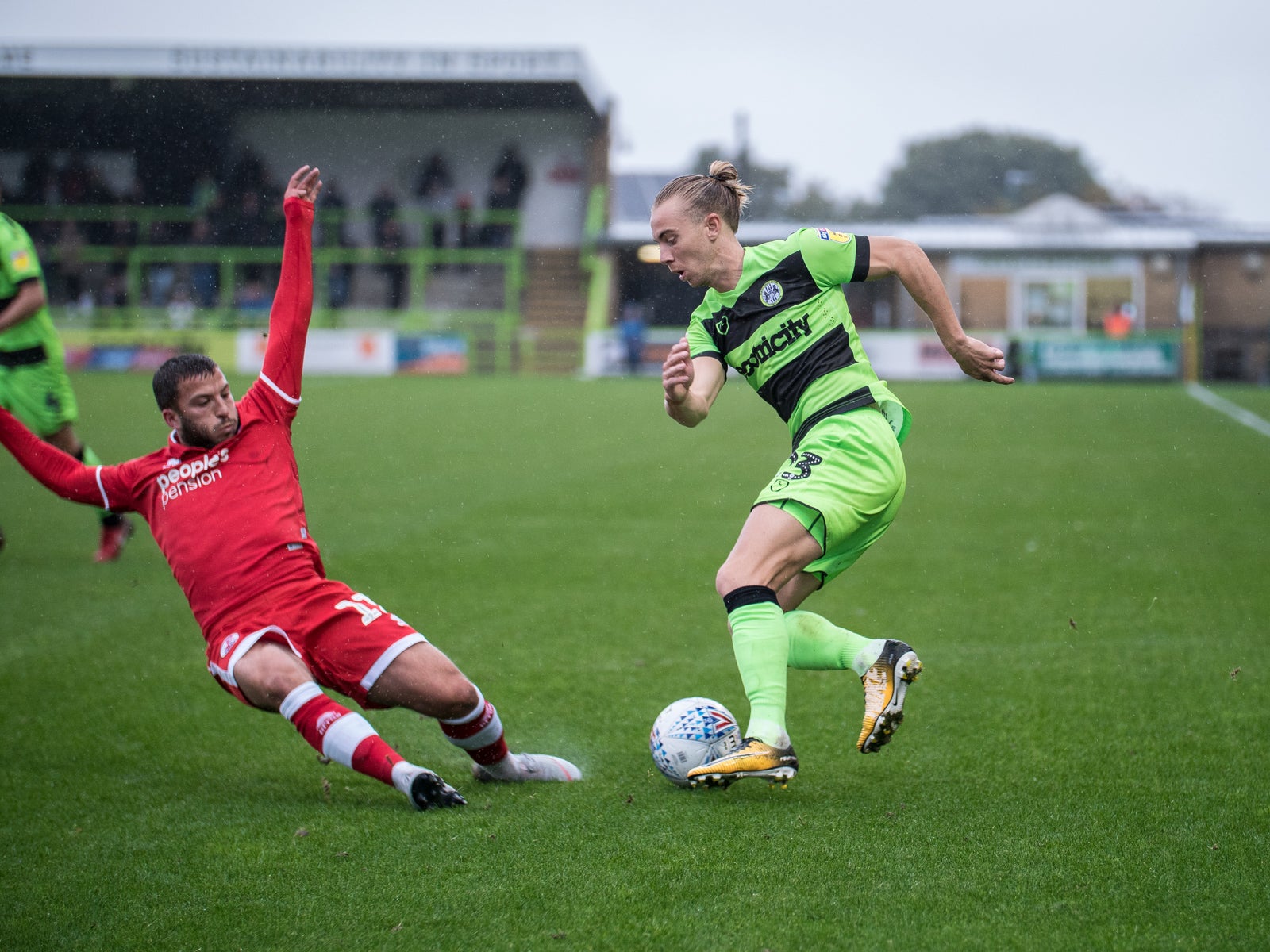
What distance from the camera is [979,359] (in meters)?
3.81

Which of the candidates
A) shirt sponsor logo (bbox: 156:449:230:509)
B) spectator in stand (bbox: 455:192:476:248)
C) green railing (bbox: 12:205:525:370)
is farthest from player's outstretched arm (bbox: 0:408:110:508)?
spectator in stand (bbox: 455:192:476:248)

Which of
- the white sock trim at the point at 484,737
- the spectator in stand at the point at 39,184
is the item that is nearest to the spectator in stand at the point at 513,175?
the spectator in stand at the point at 39,184

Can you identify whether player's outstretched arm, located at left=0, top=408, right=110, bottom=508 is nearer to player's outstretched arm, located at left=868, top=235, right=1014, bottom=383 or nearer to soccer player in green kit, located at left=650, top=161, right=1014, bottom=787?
soccer player in green kit, located at left=650, top=161, right=1014, bottom=787

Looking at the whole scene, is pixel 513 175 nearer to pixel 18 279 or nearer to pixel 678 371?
pixel 18 279

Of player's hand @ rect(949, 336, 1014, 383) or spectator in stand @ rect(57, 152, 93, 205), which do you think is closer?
player's hand @ rect(949, 336, 1014, 383)

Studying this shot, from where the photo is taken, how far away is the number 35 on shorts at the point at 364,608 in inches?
149

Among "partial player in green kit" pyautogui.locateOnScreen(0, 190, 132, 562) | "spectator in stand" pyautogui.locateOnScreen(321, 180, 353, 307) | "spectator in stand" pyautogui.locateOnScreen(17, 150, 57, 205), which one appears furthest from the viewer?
"spectator in stand" pyautogui.locateOnScreen(17, 150, 57, 205)

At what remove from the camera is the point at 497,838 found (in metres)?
3.35

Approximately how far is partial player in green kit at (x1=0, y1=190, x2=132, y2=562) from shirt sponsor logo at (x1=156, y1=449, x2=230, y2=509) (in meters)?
3.96

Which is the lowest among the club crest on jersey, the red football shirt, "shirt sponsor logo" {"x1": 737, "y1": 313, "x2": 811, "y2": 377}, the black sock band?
the black sock band

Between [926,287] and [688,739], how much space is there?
1.59 m

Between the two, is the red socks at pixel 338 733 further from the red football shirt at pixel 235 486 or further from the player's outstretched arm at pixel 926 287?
the player's outstretched arm at pixel 926 287

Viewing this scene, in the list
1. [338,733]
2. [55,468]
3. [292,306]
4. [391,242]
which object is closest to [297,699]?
[338,733]

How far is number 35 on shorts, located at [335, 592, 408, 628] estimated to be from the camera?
12.4ft
